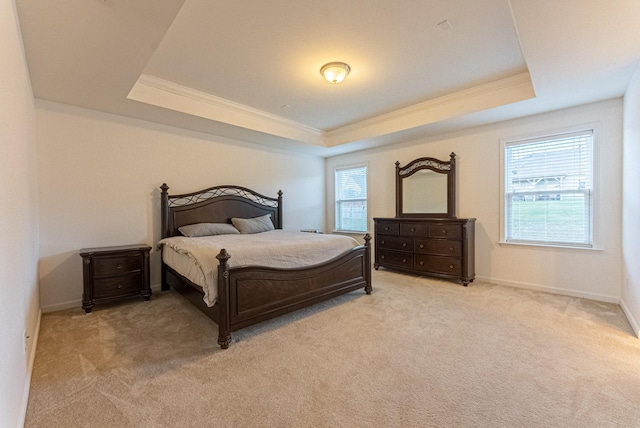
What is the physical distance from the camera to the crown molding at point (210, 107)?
11.0 ft

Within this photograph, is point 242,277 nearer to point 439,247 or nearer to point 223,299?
point 223,299

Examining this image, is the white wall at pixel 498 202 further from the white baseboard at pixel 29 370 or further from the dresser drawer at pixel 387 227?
the white baseboard at pixel 29 370

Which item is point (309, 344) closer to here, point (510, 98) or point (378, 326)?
point (378, 326)

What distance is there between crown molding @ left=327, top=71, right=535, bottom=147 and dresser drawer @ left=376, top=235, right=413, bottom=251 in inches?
70.8

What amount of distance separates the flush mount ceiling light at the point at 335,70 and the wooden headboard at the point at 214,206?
2.65 m

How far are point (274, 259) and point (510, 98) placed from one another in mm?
3375

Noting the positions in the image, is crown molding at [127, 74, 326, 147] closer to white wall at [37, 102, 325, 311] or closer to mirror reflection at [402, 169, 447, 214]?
white wall at [37, 102, 325, 311]

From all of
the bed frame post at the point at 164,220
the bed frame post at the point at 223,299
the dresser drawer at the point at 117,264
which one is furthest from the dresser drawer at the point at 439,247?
the dresser drawer at the point at 117,264

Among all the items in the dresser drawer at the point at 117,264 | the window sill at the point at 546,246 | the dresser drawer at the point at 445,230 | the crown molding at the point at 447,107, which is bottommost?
the dresser drawer at the point at 117,264

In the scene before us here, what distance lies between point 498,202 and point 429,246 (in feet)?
3.88

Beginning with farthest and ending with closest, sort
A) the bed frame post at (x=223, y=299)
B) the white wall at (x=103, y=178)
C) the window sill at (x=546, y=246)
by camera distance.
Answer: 1. the window sill at (x=546, y=246)
2. the white wall at (x=103, y=178)
3. the bed frame post at (x=223, y=299)

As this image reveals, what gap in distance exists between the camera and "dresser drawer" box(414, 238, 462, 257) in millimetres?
4195

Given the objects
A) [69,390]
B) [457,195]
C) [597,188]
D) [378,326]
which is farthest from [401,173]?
[69,390]

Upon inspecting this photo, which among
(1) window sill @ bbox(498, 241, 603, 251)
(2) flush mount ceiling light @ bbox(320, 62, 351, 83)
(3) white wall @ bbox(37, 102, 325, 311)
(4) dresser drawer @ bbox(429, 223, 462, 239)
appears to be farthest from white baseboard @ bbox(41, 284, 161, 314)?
(1) window sill @ bbox(498, 241, 603, 251)
